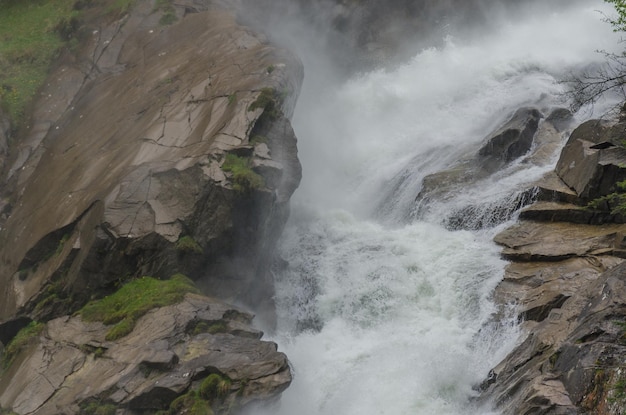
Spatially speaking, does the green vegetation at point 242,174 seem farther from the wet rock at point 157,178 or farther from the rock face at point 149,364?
the rock face at point 149,364

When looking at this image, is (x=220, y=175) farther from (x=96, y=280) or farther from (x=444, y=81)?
(x=444, y=81)

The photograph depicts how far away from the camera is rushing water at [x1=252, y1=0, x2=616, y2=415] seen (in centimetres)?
1276

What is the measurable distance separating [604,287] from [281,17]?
2059cm

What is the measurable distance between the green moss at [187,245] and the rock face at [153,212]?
0.11 ft

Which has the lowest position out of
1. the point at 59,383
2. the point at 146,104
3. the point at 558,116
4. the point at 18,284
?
the point at 18,284

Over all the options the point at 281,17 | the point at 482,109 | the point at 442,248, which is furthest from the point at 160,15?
the point at 442,248

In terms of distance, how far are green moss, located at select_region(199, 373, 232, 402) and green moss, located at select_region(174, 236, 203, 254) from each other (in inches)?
150

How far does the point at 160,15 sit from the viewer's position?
77.3 feet

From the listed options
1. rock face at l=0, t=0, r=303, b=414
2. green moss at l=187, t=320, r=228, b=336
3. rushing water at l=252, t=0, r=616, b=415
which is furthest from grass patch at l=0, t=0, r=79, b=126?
green moss at l=187, t=320, r=228, b=336

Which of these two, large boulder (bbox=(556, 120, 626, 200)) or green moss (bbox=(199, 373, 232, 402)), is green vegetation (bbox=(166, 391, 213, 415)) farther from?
large boulder (bbox=(556, 120, 626, 200))

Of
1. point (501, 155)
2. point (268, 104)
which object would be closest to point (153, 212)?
point (268, 104)

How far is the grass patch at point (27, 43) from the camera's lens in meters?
22.3

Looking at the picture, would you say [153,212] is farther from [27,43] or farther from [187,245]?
[27,43]

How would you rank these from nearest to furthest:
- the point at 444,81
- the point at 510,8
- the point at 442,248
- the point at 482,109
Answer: the point at 442,248 < the point at 482,109 < the point at 444,81 < the point at 510,8
